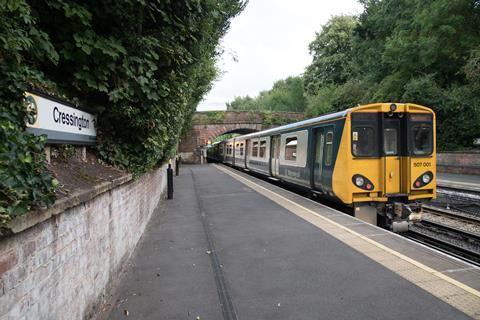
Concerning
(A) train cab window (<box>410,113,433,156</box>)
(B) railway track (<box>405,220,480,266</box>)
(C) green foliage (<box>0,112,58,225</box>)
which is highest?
(A) train cab window (<box>410,113,433,156</box>)

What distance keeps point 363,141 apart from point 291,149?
436 cm

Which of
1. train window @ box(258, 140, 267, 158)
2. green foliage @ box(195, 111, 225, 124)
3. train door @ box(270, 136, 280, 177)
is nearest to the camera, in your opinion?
train door @ box(270, 136, 280, 177)

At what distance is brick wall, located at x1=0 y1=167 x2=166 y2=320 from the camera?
7.45ft

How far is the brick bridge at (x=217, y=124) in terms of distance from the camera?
45.3 meters

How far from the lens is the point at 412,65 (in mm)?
26141

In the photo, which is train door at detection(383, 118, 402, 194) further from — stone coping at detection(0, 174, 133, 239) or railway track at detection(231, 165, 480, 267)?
stone coping at detection(0, 174, 133, 239)

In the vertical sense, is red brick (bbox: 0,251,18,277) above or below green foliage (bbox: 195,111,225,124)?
below

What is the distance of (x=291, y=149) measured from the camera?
42.2 feet

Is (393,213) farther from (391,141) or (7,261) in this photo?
(7,261)

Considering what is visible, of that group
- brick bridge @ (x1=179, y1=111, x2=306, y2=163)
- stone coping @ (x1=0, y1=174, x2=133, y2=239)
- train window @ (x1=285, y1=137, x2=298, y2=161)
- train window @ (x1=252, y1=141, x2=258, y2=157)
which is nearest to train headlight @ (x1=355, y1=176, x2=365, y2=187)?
train window @ (x1=285, y1=137, x2=298, y2=161)

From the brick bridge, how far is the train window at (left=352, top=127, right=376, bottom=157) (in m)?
36.7

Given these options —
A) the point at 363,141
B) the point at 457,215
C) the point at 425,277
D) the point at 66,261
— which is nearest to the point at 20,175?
the point at 66,261

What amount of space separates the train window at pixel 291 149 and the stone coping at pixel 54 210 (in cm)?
855

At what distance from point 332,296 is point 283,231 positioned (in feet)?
10.3
